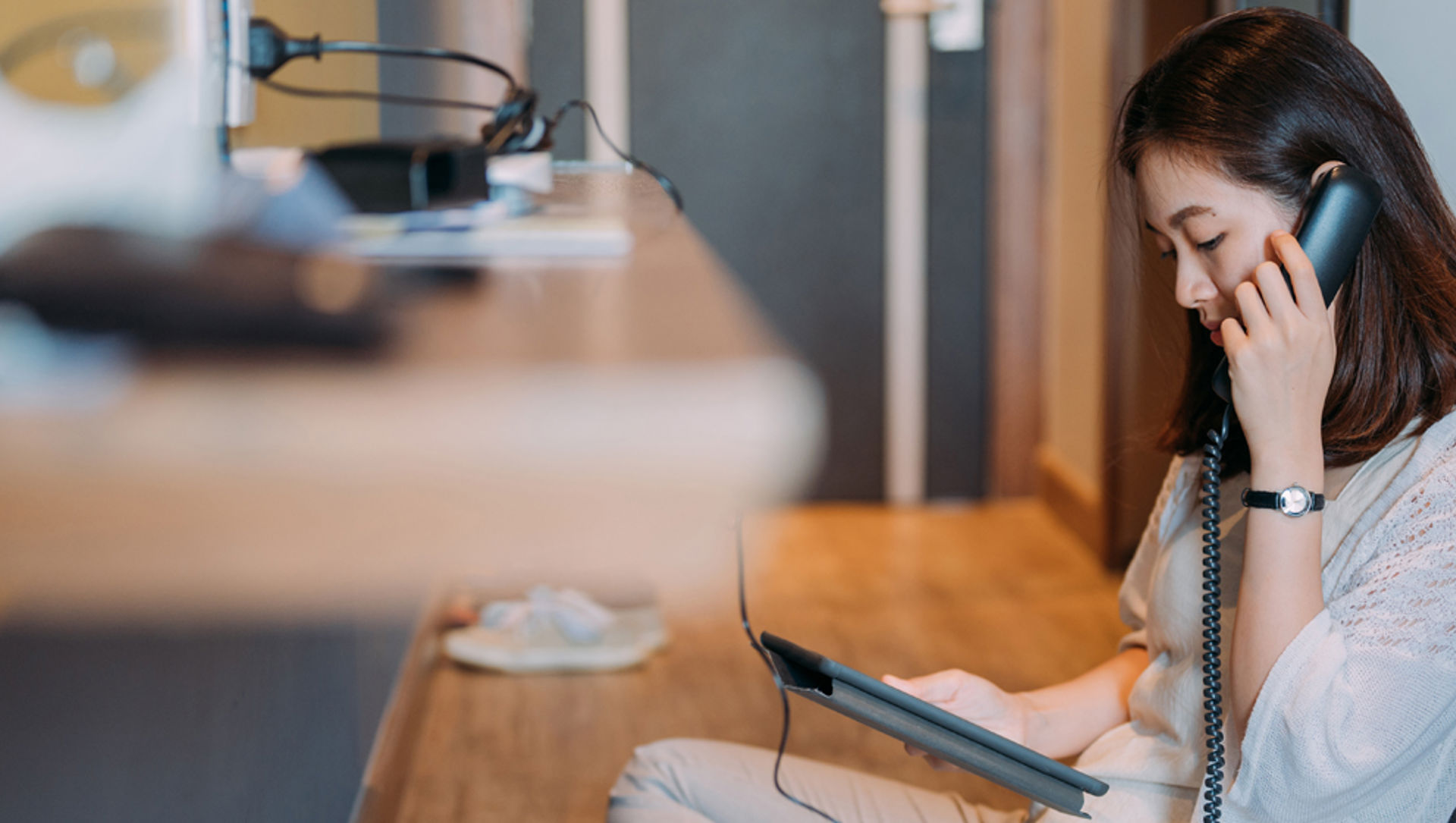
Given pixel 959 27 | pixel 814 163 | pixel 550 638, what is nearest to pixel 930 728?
pixel 550 638

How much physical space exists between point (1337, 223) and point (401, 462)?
1.81 ft

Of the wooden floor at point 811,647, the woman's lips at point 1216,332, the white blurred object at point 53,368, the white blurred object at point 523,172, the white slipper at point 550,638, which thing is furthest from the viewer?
the white slipper at point 550,638

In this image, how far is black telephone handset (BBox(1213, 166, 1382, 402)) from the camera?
2.43 feet

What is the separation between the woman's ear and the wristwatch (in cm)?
19

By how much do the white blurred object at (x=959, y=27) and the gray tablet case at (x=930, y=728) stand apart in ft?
8.20

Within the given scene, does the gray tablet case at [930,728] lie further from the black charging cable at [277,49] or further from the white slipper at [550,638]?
the white slipper at [550,638]

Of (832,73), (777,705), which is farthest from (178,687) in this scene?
(832,73)

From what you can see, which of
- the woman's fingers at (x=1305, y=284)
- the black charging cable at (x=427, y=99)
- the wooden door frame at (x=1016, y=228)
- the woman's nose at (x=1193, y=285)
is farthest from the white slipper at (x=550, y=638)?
the woman's fingers at (x=1305, y=284)

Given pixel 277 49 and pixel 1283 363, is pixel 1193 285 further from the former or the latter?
pixel 277 49

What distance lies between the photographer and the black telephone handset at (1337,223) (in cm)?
74

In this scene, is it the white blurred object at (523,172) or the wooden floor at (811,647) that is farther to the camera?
the wooden floor at (811,647)

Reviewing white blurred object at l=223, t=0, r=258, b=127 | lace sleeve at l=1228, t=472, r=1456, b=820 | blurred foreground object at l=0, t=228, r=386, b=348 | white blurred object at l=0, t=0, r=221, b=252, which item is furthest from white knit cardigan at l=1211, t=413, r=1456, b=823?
white blurred object at l=223, t=0, r=258, b=127

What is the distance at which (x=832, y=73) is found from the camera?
2971 millimetres

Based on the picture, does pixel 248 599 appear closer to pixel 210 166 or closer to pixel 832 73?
pixel 210 166
